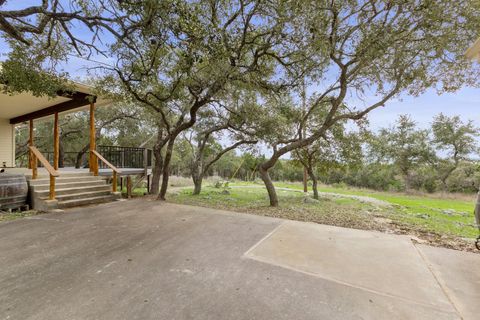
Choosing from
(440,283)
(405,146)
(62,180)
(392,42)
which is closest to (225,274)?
(440,283)

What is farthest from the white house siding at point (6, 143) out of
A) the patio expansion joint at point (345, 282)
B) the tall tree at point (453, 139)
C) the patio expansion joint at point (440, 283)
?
the tall tree at point (453, 139)

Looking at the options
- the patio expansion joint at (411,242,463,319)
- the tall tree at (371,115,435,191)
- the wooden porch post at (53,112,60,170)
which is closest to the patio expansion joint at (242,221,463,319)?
the patio expansion joint at (411,242,463,319)

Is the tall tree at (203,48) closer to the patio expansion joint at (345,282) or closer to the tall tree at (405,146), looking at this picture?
the patio expansion joint at (345,282)

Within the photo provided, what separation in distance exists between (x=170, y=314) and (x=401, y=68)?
6.45 m

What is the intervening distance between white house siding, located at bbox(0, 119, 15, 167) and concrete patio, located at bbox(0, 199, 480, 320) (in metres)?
8.28

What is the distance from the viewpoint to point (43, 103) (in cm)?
766

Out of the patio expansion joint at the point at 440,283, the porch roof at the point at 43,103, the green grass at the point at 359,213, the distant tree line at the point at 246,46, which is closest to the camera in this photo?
the patio expansion joint at the point at 440,283

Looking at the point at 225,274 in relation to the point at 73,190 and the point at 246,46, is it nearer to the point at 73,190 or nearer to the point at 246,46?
the point at 246,46

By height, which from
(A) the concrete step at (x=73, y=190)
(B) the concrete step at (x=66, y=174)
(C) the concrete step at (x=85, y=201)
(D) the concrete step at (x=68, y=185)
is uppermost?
(B) the concrete step at (x=66, y=174)

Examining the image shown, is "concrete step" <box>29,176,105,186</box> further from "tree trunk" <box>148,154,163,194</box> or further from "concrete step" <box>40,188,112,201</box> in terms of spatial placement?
"tree trunk" <box>148,154,163,194</box>

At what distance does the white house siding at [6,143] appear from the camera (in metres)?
9.96

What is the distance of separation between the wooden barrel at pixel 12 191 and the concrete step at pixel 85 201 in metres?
0.96

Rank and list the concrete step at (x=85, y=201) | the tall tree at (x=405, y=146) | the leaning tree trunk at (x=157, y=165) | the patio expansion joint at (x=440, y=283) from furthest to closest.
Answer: the tall tree at (x=405, y=146)
the leaning tree trunk at (x=157, y=165)
the concrete step at (x=85, y=201)
the patio expansion joint at (x=440, y=283)

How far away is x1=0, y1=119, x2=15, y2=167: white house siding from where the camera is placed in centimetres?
996
